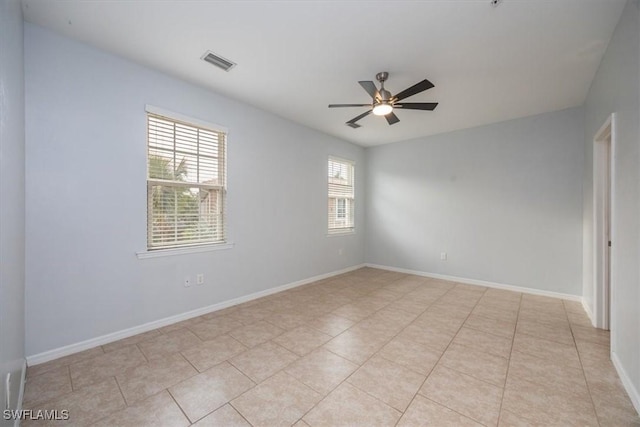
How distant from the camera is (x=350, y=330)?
2832 millimetres

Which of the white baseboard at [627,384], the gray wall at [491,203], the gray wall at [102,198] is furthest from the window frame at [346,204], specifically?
the white baseboard at [627,384]

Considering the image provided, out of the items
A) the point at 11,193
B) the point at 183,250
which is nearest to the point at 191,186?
the point at 183,250

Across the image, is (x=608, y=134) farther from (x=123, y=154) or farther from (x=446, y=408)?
(x=123, y=154)

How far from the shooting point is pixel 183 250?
10.0 feet

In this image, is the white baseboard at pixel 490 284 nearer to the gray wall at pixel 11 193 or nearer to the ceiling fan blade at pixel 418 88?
the ceiling fan blade at pixel 418 88

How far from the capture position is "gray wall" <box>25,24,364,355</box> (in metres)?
2.18

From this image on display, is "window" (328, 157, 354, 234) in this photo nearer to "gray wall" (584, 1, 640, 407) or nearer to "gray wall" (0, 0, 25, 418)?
"gray wall" (584, 1, 640, 407)

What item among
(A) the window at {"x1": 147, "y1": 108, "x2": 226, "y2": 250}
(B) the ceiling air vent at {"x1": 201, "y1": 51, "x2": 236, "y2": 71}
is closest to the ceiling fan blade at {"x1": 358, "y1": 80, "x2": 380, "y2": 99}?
(B) the ceiling air vent at {"x1": 201, "y1": 51, "x2": 236, "y2": 71}

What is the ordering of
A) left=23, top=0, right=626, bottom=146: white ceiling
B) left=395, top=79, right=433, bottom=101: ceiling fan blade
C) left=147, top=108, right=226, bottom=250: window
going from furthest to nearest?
left=147, top=108, right=226, bottom=250: window
left=395, top=79, right=433, bottom=101: ceiling fan blade
left=23, top=0, right=626, bottom=146: white ceiling

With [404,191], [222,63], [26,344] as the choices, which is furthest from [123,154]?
[404,191]

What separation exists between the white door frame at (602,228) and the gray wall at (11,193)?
4.90 metres

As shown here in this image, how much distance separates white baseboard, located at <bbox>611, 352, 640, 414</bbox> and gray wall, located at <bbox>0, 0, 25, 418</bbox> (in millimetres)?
3652

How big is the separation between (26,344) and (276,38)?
332 cm

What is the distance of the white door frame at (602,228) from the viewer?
2857 millimetres
